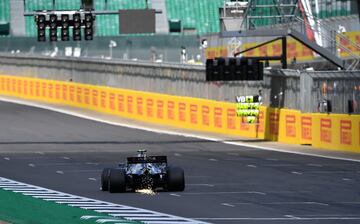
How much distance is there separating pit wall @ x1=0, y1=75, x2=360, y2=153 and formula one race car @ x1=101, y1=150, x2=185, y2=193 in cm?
1952

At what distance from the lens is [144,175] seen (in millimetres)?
33875

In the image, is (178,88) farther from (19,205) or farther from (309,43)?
(19,205)

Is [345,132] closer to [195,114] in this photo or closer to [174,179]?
[195,114]

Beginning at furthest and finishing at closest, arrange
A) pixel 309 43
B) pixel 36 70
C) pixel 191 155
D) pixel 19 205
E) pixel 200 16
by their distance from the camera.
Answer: pixel 200 16 < pixel 36 70 < pixel 309 43 < pixel 191 155 < pixel 19 205

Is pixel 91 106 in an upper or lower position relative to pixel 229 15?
lower

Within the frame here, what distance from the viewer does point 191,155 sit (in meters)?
52.0

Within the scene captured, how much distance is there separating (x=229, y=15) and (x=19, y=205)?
144 feet

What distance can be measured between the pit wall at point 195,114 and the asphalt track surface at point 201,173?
2.88 m

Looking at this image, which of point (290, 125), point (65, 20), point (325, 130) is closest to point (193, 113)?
point (65, 20)

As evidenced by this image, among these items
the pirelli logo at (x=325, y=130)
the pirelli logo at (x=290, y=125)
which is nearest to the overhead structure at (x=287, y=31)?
the pirelli logo at (x=290, y=125)

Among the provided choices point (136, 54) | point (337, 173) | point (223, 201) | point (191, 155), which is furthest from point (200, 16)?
point (223, 201)

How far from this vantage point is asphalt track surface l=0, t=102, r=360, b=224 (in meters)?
29.5

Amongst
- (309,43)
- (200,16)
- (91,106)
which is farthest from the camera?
(200,16)

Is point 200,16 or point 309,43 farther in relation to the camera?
point 200,16
